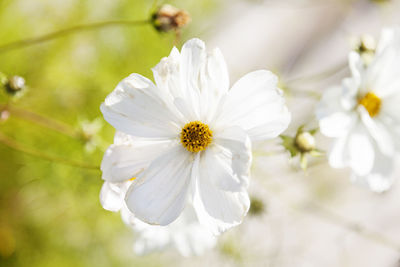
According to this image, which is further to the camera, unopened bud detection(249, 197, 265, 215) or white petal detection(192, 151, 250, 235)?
unopened bud detection(249, 197, 265, 215)

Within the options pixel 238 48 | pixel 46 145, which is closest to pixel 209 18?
pixel 238 48

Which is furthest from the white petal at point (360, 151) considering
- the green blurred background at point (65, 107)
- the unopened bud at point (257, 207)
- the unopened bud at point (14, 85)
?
the green blurred background at point (65, 107)

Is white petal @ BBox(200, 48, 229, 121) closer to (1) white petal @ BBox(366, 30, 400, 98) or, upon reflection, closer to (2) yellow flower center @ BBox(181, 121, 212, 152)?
(2) yellow flower center @ BBox(181, 121, 212, 152)

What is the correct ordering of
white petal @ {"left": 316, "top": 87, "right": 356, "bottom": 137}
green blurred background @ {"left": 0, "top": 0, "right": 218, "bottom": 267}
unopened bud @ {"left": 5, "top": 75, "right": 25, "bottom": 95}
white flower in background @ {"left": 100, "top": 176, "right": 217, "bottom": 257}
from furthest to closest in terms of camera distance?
1. green blurred background @ {"left": 0, "top": 0, "right": 218, "bottom": 267}
2. white flower in background @ {"left": 100, "top": 176, "right": 217, "bottom": 257}
3. unopened bud @ {"left": 5, "top": 75, "right": 25, "bottom": 95}
4. white petal @ {"left": 316, "top": 87, "right": 356, "bottom": 137}

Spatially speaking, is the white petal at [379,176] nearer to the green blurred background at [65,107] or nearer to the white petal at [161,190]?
the white petal at [161,190]

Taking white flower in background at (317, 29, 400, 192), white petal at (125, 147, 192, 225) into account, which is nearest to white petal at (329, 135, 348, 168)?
white flower in background at (317, 29, 400, 192)

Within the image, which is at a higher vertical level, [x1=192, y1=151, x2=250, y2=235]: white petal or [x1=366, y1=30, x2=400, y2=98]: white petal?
[x1=366, y1=30, x2=400, y2=98]: white petal

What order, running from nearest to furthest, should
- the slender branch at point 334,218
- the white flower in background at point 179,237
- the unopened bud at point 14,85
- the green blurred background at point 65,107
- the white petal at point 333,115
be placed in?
the white petal at point 333,115 → the unopened bud at point 14,85 → the white flower in background at point 179,237 → the green blurred background at point 65,107 → the slender branch at point 334,218
